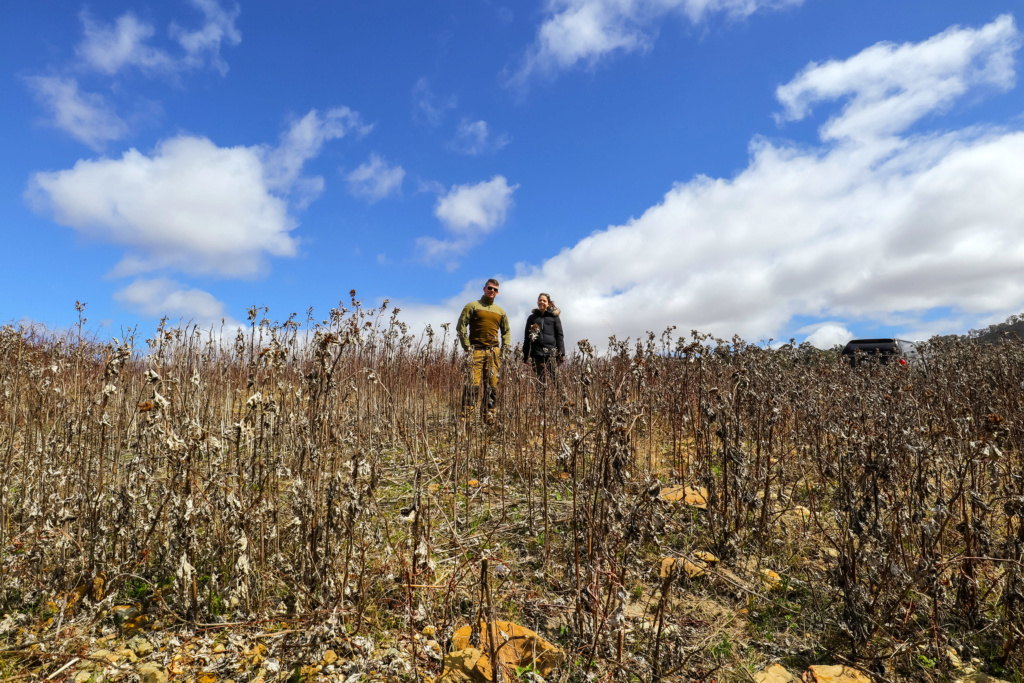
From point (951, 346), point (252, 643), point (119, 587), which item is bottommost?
point (252, 643)

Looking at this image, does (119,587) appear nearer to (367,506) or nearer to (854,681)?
(367,506)

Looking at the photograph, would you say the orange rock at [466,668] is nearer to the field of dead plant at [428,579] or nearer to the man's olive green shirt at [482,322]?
the field of dead plant at [428,579]

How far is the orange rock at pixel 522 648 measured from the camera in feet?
7.24

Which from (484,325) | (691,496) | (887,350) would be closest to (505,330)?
(484,325)

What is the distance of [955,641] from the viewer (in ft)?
8.21

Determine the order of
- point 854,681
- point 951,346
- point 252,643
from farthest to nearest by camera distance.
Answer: point 951,346, point 252,643, point 854,681

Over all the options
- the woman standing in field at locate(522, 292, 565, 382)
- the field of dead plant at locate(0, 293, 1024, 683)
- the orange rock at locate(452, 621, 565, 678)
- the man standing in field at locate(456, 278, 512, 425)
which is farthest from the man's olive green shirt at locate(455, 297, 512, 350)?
the orange rock at locate(452, 621, 565, 678)

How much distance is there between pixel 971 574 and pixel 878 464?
70 cm

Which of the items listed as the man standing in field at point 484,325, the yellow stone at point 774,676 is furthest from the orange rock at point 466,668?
the man standing in field at point 484,325

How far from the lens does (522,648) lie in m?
2.33

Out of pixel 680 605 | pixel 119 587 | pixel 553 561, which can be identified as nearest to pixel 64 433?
pixel 119 587

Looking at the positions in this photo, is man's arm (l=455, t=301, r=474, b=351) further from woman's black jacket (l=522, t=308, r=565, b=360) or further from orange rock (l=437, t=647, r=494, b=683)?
orange rock (l=437, t=647, r=494, b=683)

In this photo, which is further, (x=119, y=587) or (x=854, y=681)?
(x=119, y=587)

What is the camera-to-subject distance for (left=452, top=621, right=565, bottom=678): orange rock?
2207 mm
